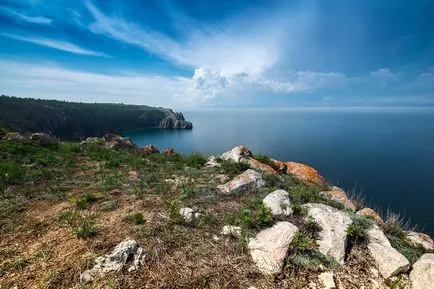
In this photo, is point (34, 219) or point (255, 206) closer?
point (34, 219)

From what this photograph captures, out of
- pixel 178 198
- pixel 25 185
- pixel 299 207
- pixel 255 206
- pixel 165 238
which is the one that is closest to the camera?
pixel 165 238

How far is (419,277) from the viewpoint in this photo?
14.1ft

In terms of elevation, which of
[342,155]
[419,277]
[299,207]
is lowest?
[342,155]

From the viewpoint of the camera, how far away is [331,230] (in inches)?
208

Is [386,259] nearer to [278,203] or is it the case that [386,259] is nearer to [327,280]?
[327,280]

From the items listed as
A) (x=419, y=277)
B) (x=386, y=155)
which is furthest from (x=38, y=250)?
(x=386, y=155)

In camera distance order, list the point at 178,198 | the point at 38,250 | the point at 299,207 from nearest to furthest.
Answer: the point at 38,250 → the point at 299,207 → the point at 178,198

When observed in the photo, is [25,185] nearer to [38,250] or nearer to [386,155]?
[38,250]

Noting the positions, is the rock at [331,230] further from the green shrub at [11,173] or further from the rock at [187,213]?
the green shrub at [11,173]

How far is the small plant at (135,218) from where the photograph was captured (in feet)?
18.1

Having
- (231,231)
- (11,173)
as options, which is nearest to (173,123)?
(11,173)

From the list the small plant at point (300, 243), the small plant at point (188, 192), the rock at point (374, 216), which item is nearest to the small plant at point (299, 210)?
the small plant at point (300, 243)

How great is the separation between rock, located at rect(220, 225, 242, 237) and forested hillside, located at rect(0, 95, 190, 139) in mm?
65182

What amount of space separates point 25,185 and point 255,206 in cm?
759
